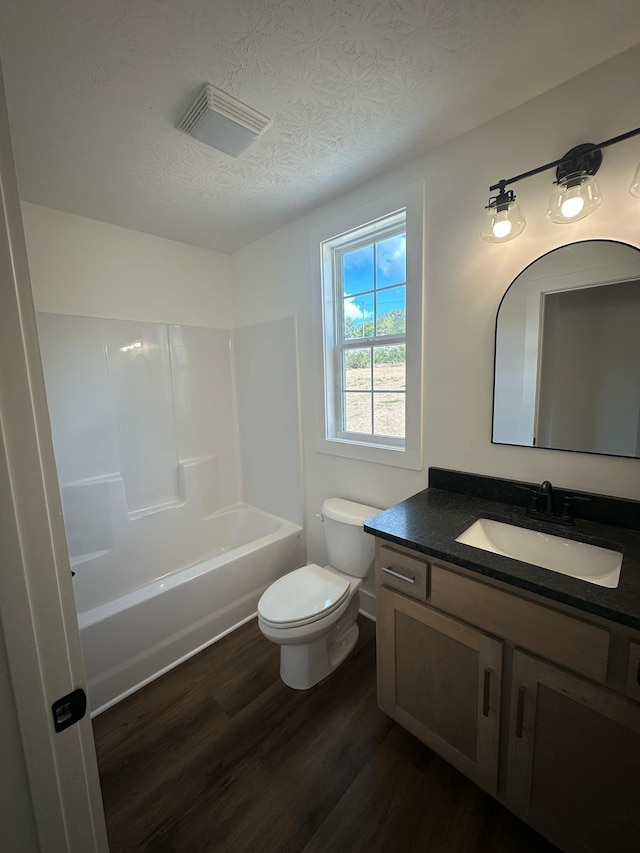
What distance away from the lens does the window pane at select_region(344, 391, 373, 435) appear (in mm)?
2039

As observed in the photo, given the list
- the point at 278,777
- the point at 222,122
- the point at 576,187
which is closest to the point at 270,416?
the point at 222,122

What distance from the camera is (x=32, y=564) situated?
506mm

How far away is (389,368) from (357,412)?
0.34 meters

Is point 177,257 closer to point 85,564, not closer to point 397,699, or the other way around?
point 85,564

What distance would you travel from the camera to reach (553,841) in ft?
3.29

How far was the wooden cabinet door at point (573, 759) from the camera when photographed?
86 centimetres

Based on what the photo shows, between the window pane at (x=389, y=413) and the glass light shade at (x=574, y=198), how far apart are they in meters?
0.96

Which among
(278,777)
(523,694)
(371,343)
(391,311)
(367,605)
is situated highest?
(391,311)

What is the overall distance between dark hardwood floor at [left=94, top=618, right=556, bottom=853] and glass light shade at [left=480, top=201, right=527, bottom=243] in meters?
2.00

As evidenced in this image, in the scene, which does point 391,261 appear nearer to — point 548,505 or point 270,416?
point 270,416

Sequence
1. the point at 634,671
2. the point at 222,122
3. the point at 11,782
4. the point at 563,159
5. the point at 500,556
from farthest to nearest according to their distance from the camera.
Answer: the point at 222,122
the point at 563,159
the point at 500,556
the point at 634,671
the point at 11,782

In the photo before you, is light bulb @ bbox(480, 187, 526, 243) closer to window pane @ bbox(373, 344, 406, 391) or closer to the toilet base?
window pane @ bbox(373, 344, 406, 391)

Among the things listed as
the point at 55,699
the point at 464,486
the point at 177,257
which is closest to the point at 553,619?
the point at 464,486

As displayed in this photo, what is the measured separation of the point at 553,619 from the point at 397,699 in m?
0.77
